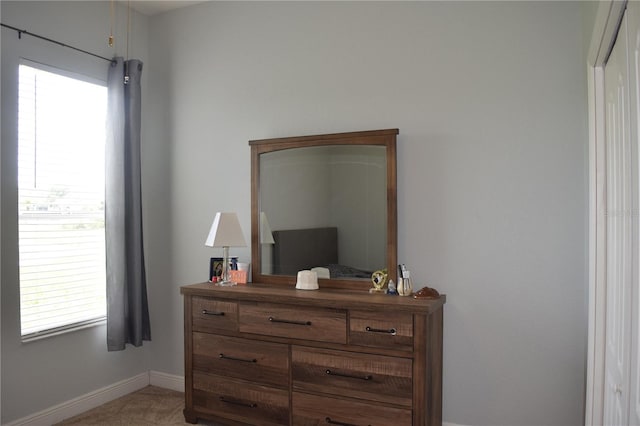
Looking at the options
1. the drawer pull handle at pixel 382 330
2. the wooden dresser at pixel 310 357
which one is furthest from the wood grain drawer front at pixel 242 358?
the drawer pull handle at pixel 382 330

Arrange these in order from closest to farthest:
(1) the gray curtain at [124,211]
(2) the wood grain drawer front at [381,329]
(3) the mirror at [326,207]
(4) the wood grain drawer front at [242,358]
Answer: (2) the wood grain drawer front at [381,329] < (4) the wood grain drawer front at [242,358] < (3) the mirror at [326,207] < (1) the gray curtain at [124,211]

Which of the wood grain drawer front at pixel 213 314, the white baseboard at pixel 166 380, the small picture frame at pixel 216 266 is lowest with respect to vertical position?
the white baseboard at pixel 166 380

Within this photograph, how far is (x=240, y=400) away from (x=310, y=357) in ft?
1.83

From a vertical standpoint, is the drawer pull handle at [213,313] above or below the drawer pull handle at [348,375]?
above

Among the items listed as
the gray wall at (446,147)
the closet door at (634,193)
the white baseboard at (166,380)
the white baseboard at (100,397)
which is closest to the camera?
the closet door at (634,193)

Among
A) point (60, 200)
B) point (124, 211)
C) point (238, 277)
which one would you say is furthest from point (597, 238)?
point (60, 200)

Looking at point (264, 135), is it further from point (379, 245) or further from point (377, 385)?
point (377, 385)

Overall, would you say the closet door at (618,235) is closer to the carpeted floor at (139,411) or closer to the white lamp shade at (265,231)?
the white lamp shade at (265,231)

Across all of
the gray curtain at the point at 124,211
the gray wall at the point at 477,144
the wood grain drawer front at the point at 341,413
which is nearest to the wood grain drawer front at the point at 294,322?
the wood grain drawer front at the point at 341,413

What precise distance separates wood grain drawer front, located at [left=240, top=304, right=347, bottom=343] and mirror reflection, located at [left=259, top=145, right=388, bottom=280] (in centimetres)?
38

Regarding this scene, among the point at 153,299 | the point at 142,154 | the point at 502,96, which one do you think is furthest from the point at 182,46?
the point at 502,96

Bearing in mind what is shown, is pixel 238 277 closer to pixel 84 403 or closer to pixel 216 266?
pixel 216 266

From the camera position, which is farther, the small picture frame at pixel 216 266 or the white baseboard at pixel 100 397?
the small picture frame at pixel 216 266

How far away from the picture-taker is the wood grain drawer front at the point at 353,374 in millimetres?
2406
